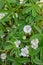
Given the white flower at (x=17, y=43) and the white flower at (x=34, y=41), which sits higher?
the white flower at (x=34, y=41)

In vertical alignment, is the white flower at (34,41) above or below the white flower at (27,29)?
below

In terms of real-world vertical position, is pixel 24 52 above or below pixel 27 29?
below

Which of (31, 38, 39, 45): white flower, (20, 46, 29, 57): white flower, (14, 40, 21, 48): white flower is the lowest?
(20, 46, 29, 57): white flower

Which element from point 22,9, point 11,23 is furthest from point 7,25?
point 22,9

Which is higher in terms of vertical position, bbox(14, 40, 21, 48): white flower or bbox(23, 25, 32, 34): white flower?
bbox(23, 25, 32, 34): white flower

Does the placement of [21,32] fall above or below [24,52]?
above

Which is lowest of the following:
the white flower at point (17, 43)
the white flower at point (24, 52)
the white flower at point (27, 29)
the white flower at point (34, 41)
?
the white flower at point (24, 52)

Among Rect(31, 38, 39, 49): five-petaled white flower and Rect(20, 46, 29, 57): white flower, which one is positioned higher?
Rect(31, 38, 39, 49): five-petaled white flower

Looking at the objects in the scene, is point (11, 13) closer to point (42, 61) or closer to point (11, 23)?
point (11, 23)
